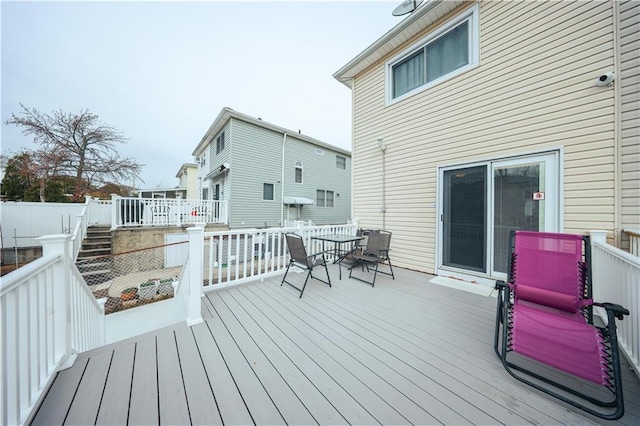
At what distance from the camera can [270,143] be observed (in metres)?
10.3

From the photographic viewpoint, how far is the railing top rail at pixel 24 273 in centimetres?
111

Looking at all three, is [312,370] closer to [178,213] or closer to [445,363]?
[445,363]

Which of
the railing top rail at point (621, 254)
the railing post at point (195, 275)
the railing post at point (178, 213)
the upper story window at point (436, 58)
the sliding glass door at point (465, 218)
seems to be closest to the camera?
the railing top rail at point (621, 254)

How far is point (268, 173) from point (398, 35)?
24.1 feet

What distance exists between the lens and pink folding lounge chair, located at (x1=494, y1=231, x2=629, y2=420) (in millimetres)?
1460

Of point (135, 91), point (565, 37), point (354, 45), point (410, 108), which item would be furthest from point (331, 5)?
point (135, 91)

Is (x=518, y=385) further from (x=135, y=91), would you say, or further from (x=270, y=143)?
(x=135, y=91)

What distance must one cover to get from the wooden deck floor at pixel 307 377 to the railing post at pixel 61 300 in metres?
0.15

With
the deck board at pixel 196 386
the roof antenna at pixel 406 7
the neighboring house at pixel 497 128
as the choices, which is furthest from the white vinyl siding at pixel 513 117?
the deck board at pixel 196 386

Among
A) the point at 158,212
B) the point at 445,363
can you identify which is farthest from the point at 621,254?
the point at 158,212

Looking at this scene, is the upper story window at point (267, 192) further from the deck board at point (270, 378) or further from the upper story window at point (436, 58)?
the deck board at point (270, 378)

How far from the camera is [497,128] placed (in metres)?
3.57

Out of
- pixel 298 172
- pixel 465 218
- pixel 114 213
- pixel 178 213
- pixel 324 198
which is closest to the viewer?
pixel 465 218

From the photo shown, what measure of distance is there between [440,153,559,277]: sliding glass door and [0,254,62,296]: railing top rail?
199 inches
